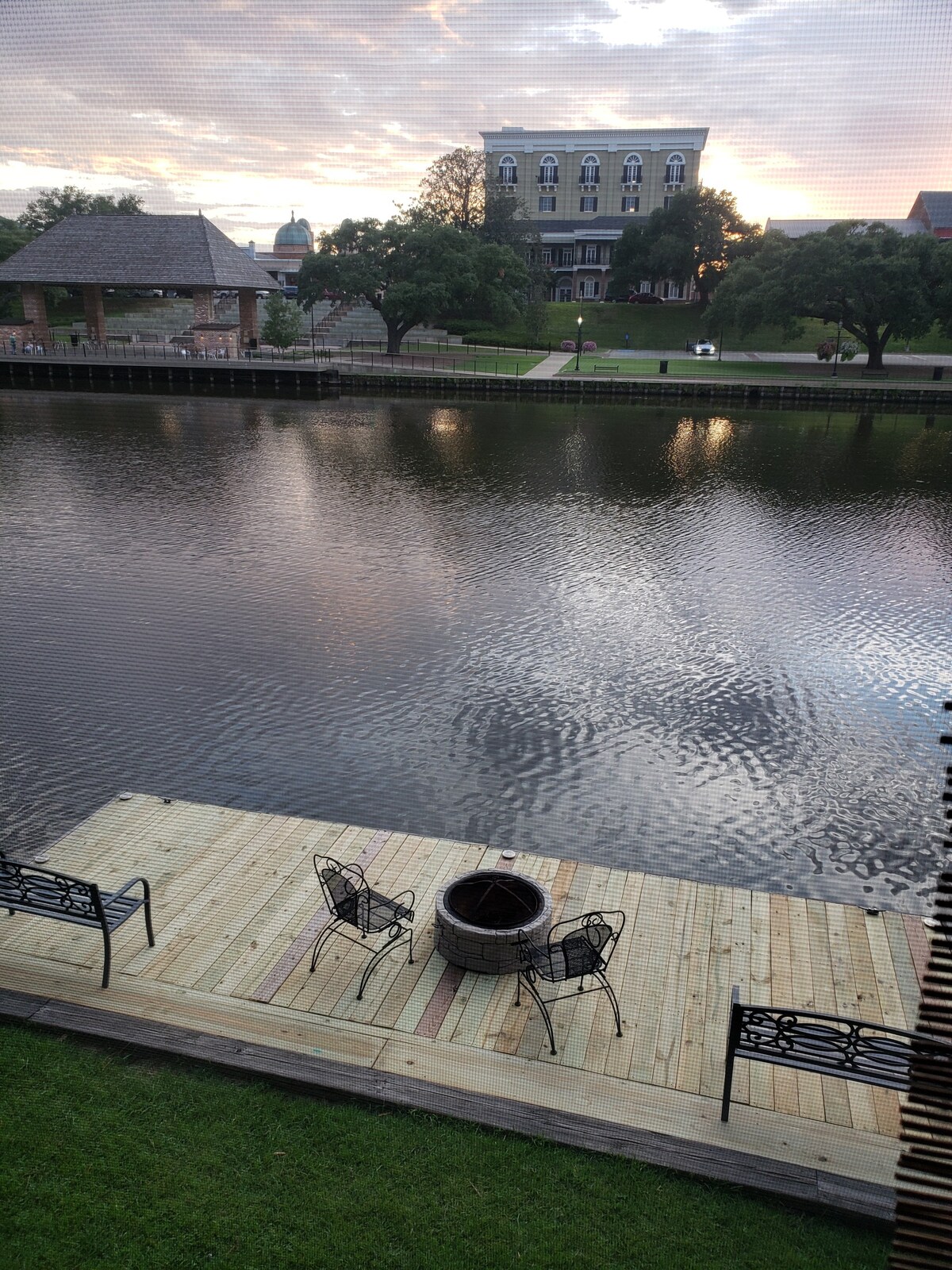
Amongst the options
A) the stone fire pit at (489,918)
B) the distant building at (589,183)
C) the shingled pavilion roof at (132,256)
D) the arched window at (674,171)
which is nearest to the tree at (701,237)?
the distant building at (589,183)

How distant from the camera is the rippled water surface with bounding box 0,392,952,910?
8289mm

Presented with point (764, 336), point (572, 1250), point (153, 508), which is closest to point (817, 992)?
point (572, 1250)

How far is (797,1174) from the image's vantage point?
13.5 feet

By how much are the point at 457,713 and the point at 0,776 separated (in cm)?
462

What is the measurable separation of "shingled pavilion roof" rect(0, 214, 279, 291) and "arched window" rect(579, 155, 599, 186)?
37.9 metres

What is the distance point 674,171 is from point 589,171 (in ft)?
23.1

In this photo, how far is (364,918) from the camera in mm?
5531

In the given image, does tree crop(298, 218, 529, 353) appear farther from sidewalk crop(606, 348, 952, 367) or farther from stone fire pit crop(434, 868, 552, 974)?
stone fire pit crop(434, 868, 552, 974)

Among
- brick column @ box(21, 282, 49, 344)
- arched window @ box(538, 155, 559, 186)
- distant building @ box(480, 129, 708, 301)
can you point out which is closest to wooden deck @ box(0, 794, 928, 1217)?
brick column @ box(21, 282, 49, 344)

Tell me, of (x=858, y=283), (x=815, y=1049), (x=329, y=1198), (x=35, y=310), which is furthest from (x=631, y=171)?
(x=329, y=1198)

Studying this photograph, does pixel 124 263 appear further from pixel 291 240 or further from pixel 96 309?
pixel 291 240

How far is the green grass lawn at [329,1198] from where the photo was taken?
12.1ft

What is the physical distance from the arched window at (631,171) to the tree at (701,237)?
14323 millimetres

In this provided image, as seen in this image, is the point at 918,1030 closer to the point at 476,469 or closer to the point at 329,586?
the point at 329,586
